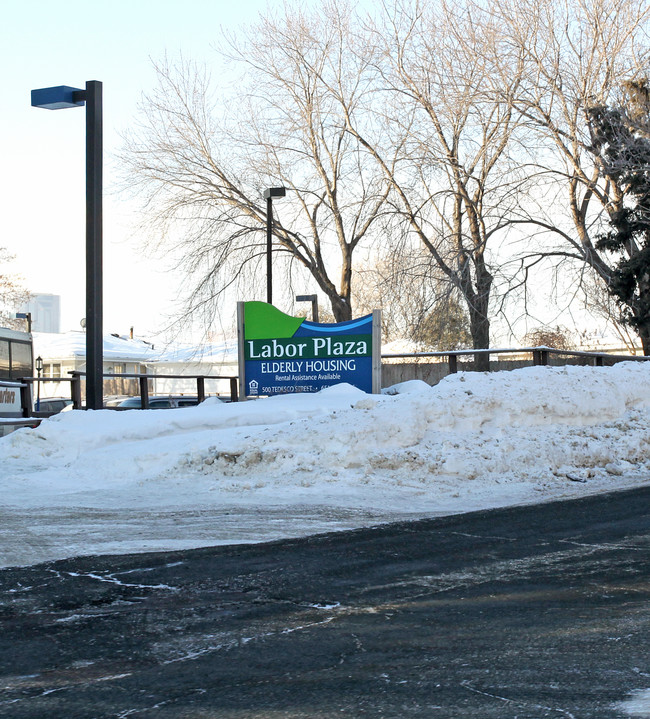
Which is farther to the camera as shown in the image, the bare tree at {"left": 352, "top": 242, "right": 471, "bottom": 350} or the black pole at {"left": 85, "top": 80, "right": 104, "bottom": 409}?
the bare tree at {"left": 352, "top": 242, "right": 471, "bottom": 350}

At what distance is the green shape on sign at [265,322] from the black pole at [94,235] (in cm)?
294

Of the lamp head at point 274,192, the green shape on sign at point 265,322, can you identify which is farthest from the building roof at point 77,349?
the green shape on sign at point 265,322

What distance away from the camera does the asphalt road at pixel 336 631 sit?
350 centimetres

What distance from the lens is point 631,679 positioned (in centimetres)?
364

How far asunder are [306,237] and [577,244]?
11834 millimetres

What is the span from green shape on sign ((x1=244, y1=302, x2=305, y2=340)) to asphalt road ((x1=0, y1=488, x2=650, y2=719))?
871cm

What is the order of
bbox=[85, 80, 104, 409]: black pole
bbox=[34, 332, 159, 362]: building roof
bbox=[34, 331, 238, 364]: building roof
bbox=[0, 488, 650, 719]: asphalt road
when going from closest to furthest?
bbox=[0, 488, 650, 719]: asphalt road
bbox=[85, 80, 104, 409]: black pole
bbox=[34, 331, 238, 364]: building roof
bbox=[34, 332, 159, 362]: building roof

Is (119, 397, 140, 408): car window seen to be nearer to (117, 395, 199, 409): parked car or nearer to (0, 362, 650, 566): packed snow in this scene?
(117, 395, 199, 409): parked car

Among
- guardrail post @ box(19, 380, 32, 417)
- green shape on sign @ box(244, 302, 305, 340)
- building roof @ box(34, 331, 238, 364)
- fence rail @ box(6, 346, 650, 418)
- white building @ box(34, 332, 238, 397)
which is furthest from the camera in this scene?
building roof @ box(34, 331, 238, 364)

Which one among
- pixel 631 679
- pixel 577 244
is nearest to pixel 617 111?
pixel 577 244

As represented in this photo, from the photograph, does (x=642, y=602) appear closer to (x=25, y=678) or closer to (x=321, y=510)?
(x=25, y=678)

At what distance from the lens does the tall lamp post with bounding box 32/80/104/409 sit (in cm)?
1367

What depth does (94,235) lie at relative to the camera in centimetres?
1371

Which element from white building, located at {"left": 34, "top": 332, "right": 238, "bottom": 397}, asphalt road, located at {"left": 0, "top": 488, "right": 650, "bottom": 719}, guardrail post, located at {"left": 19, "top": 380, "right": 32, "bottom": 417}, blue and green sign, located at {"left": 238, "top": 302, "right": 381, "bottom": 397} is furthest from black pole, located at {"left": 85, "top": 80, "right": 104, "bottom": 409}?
white building, located at {"left": 34, "top": 332, "right": 238, "bottom": 397}
